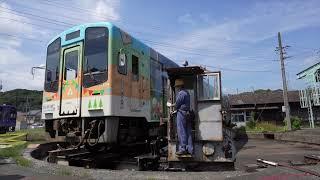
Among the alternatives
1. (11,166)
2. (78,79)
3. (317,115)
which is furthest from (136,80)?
(317,115)

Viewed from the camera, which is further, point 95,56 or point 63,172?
point 95,56

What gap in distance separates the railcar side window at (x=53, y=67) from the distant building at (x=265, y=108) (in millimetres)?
31663

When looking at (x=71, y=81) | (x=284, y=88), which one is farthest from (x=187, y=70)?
(x=284, y=88)

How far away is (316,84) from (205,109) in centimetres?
1712

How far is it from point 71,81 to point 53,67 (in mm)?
1181

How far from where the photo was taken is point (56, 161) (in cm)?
966

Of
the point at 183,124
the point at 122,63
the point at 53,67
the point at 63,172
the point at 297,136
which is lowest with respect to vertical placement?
the point at 63,172

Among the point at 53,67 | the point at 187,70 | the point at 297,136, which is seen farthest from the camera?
the point at 297,136

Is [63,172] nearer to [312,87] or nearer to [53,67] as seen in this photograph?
[53,67]

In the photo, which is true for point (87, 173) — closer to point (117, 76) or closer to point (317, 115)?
point (117, 76)

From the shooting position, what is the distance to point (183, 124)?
831 cm

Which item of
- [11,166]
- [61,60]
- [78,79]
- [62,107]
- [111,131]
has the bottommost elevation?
[11,166]

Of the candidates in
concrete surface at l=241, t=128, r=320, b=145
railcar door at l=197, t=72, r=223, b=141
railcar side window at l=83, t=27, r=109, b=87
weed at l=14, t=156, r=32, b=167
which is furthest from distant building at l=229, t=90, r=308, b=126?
weed at l=14, t=156, r=32, b=167

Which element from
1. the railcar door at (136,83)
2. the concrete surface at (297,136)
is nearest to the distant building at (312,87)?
the concrete surface at (297,136)
